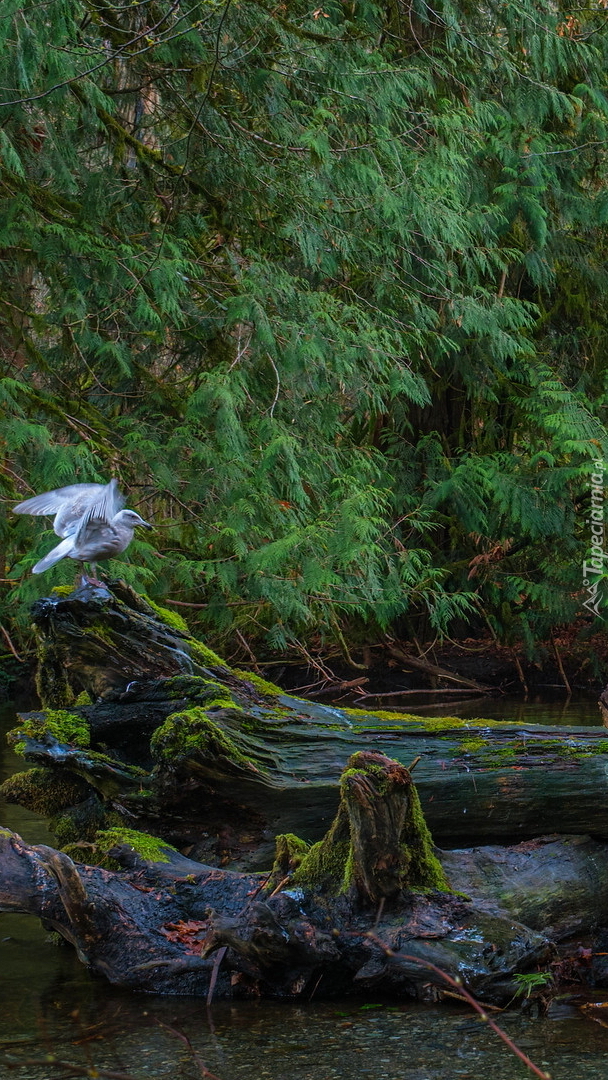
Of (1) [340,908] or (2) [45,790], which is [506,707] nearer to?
(2) [45,790]

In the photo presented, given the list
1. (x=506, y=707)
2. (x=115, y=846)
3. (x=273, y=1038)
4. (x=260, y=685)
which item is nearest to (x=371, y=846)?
(x=273, y=1038)

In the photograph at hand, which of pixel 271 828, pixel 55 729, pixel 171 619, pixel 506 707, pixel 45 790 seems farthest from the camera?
pixel 506 707

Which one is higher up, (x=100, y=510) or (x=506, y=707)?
(x=100, y=510)

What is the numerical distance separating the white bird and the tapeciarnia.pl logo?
25.9 feet

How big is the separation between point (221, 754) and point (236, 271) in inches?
218

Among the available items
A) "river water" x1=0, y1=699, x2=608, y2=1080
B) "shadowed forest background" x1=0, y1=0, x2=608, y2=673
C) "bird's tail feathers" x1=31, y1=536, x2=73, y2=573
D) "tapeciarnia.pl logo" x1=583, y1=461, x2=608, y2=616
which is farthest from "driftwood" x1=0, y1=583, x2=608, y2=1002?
"tapeciarnia.pl logo" x1=583, y1=461, x2=608, y2=616

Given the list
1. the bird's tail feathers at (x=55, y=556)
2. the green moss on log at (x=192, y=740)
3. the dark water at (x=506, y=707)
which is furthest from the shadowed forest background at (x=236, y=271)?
the green moss on log at (x=192, y=740)

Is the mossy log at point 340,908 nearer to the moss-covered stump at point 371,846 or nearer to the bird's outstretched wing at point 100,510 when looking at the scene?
the moss-covered stump at point 371,846

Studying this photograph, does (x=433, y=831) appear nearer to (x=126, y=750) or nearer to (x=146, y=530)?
(x=126, y=750)

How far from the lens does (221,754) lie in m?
4.64

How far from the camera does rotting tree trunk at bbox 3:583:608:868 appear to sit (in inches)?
183

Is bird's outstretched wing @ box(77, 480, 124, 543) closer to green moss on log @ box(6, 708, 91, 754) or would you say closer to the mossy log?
green moss on log @ box(6, 708, 91, 754)

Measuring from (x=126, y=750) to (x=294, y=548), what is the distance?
A: 3.48 metres

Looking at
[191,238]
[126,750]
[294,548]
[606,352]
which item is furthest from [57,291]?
[606,352]
